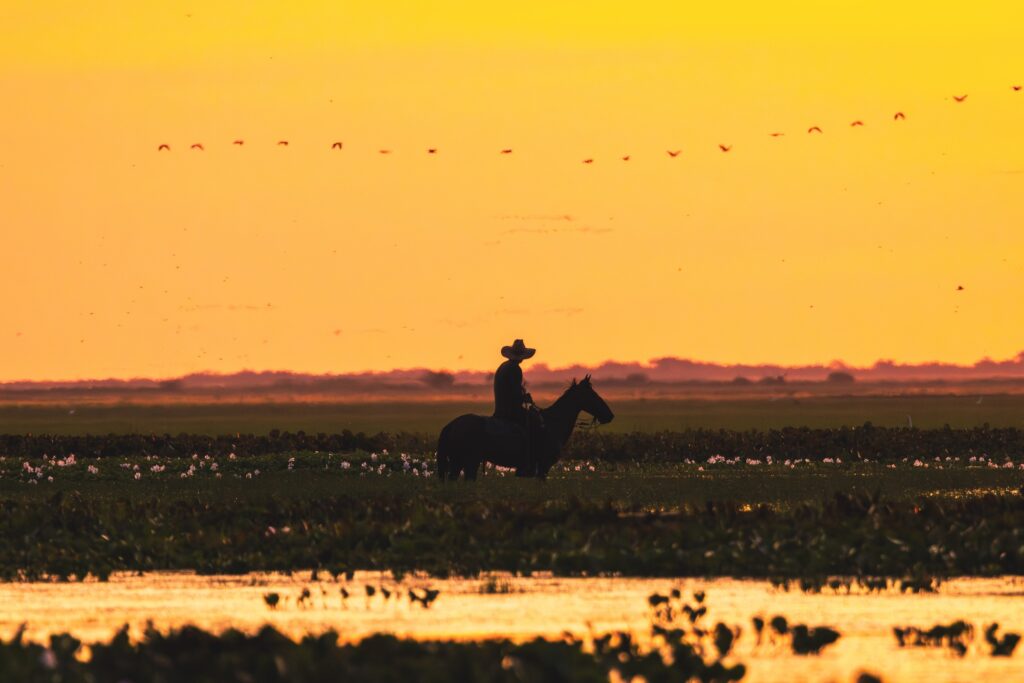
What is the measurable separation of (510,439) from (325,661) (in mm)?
23550

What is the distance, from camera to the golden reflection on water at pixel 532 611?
669 inches

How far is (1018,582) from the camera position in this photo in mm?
23062

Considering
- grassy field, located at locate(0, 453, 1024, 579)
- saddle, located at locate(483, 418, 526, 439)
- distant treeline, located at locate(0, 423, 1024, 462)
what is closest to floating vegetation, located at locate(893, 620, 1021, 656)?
grassy field, located at locate(0, 453, 1024, 579)

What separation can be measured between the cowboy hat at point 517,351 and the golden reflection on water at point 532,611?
1562 centimetres

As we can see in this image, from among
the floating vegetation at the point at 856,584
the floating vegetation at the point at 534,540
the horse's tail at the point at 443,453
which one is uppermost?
the horse's tail at the point at 443,453

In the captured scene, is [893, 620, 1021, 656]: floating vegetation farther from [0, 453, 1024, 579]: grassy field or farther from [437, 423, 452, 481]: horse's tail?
[437, 423, 452, 481]: horse's tail

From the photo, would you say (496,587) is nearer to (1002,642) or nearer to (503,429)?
(1002,642)

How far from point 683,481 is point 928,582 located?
673 inches

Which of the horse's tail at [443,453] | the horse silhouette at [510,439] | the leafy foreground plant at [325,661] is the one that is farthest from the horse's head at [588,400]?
the leafy foreground plant at [325,661]

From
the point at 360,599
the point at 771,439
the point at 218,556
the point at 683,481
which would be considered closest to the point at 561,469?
the point at 683,481

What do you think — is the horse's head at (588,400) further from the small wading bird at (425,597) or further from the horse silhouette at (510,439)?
the small wading bird at (425,597)

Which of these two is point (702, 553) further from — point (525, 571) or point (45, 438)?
point (45, 438)

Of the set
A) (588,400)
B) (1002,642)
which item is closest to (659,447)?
(588,400)

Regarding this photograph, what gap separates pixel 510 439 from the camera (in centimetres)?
3856
